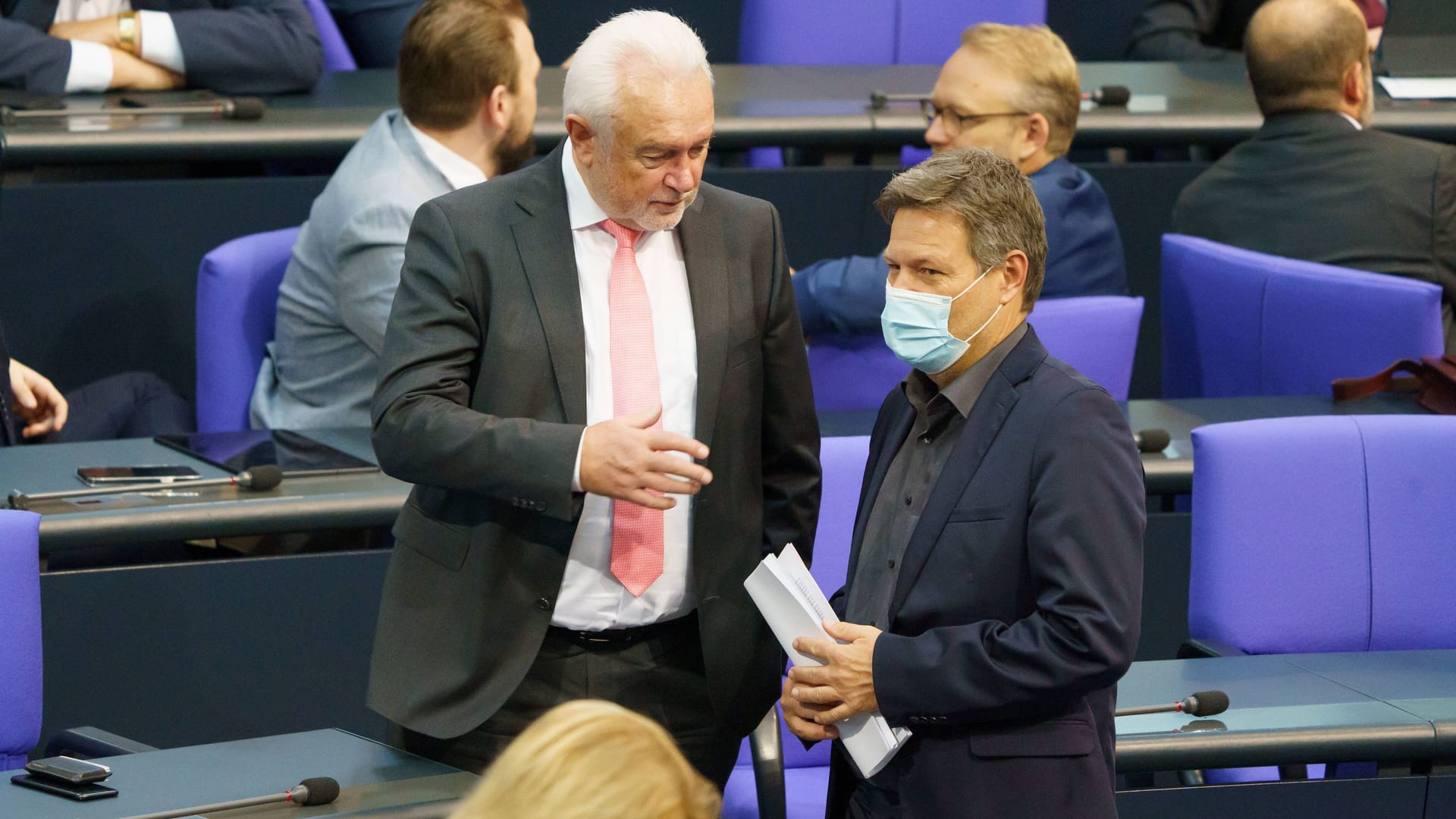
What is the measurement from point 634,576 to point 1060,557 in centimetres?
58

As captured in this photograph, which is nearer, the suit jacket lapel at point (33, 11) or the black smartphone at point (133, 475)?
the black smartphone at point (133, 475)

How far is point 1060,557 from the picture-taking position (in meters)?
1.78

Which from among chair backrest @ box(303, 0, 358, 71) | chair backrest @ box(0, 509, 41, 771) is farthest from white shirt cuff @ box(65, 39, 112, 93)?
chair backrest @ box(0, 509, 41, 771)

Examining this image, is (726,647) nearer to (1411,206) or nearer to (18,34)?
Result: (1411,206)

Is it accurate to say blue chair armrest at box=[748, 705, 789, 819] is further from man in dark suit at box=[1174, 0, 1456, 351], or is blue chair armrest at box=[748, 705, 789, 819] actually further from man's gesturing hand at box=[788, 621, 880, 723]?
man in dark suit at box=[1174, 0, 1456, 351]

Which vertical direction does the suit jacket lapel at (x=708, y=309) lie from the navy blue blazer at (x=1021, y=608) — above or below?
above

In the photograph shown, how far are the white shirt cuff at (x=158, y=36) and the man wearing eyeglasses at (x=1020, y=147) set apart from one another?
1657mm

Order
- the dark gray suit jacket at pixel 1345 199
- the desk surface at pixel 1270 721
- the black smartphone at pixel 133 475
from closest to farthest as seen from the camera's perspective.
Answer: the desk surface at pixel 1270 721 → the black smartphone at pixel 133 475 → the dark gray suit jacket at pixel 1345 199

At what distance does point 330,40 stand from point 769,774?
291 cm

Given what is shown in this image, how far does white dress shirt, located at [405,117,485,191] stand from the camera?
10.6 feet

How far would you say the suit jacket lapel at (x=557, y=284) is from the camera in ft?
6.84

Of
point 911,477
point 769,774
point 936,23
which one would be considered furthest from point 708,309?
point 936,23

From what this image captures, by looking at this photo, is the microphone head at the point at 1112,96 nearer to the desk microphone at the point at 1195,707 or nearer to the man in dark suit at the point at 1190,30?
the man in dark suit at the point at 1190,30

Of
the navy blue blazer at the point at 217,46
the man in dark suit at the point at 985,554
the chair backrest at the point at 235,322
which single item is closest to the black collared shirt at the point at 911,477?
the man in dark suit at the point at 985,554
